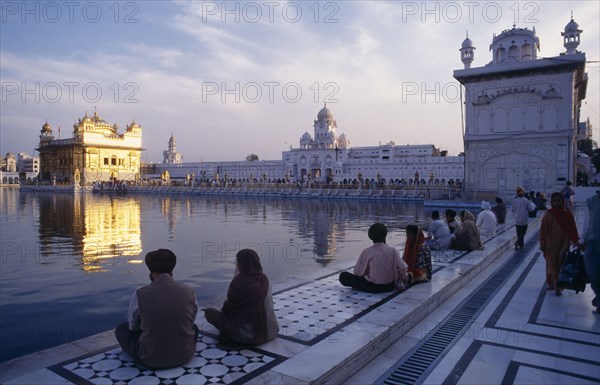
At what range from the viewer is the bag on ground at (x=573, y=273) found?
476 centimetres

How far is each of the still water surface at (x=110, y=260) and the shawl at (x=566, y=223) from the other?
10.1 ft

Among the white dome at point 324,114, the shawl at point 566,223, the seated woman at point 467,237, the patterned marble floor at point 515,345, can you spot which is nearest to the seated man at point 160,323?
the patterned marble floor at point 515,345

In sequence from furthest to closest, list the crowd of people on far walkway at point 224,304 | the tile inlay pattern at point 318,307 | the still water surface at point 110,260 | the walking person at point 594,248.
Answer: the still water surface at point 110,260, the walking person at point 594,248, the tile inlay pattern at point 318,307, the crowd of people on far walkway at point 224,304

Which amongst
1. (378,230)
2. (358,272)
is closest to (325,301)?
(358,272)

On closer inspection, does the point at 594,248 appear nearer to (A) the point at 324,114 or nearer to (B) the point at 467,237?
(B) the point at 467,237

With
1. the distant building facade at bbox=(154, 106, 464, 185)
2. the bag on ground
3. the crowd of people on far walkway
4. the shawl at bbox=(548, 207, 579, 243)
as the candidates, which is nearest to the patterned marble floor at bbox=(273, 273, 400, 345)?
the crowd of people on far walkway

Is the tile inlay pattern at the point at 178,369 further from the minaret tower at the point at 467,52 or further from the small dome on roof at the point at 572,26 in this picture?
the small dome on roof at the point at 572,26

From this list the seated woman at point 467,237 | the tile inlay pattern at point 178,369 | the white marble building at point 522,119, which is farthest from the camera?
the white marble building at point 522,119

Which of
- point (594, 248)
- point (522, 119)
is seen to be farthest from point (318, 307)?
point (522, 119)

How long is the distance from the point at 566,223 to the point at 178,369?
4.52 metres

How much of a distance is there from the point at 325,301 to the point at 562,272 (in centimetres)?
276

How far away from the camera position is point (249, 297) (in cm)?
332

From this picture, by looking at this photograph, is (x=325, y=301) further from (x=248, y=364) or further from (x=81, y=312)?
(x=81, y=312)

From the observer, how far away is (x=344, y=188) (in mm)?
36094
